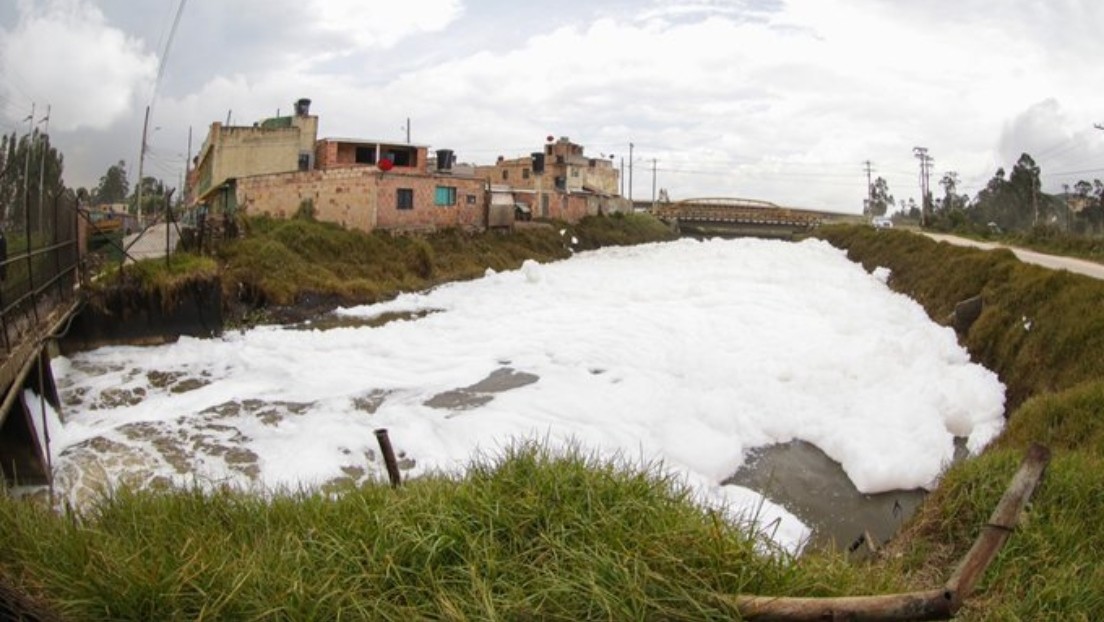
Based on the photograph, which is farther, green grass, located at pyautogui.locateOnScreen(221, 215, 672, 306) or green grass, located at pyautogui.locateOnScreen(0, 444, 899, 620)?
green grass, located at pyautogui.locateOnScreen(221, 215, 672, 306)

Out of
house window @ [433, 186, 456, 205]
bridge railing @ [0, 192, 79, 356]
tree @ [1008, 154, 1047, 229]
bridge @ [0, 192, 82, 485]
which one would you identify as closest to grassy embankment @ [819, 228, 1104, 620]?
bridge @ [0, 192, 82, 485]

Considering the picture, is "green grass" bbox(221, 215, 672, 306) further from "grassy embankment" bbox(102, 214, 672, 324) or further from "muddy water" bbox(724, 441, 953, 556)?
"muddy water" bbox(724, 441, 953, 556)

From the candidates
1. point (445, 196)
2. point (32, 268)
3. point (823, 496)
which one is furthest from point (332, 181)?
point (823, 496)

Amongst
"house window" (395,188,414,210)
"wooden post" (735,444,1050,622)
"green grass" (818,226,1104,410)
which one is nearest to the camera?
"wooden post" (735,444,1050,622)

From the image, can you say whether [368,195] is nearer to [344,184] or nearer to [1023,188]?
[344,184]

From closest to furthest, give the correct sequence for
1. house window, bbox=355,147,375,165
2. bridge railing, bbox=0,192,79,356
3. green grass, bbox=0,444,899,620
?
1. green grass, bbox=0,444,899,620
2. bridge railing, bbox=0,192,79,356
3. house window, bbox=355,147,375,165

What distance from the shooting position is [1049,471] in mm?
4926

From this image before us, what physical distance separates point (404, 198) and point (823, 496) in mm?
22389

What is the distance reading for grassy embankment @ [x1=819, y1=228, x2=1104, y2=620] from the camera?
3805 mm

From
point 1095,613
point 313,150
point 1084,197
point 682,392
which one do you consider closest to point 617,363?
point 682,392

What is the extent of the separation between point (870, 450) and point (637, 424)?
2.72m

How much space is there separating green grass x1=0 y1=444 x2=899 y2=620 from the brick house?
38.2 m

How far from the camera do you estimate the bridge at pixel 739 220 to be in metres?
60.0

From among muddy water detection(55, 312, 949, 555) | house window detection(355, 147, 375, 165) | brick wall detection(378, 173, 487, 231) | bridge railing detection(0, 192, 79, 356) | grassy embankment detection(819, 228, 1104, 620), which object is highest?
house window detection(355, 147, 375, 165)
